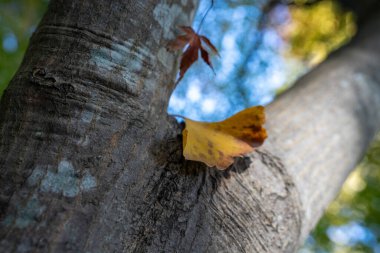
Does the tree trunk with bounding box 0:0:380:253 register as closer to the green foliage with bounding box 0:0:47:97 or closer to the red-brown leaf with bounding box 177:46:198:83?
the red-brown leaf with bounding box 177:46:198:83

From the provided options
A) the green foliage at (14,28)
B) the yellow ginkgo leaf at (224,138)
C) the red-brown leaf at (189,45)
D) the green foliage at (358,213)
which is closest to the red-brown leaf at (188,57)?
the red-brown leaf at (189,45)

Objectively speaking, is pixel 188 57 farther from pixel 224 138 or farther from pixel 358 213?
pixel 358 213

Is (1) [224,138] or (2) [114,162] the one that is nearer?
(2) [114,162]

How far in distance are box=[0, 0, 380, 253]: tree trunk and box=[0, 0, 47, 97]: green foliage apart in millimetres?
1548

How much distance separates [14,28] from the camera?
239 cm

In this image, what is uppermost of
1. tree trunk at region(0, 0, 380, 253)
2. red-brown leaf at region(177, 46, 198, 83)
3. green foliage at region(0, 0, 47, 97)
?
green foliage at region(0, 0, 47, 97)

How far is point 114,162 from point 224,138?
0.26m

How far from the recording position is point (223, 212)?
2.53 ft

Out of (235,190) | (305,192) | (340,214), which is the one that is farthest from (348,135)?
(340,214)

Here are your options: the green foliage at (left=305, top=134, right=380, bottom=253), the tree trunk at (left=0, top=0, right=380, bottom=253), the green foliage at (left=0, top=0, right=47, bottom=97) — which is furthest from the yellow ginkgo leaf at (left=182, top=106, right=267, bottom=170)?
the green foliage at (left=305, top=134, right=380, bottom=253)

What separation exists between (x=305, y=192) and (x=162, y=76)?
1.76 ft

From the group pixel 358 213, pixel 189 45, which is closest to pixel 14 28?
pixel 189 45

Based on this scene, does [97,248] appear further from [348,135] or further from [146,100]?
[348,135]

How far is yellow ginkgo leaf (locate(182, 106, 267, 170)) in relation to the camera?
747mm
